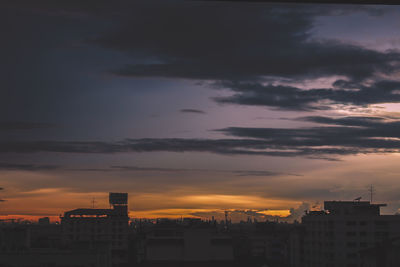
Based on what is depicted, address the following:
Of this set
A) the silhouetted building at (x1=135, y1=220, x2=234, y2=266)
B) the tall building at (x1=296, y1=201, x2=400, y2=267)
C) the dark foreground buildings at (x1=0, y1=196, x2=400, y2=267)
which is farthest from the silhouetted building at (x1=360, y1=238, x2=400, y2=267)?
the silhouetted building at (x1=135, y1=220, x2=234, y2=266)

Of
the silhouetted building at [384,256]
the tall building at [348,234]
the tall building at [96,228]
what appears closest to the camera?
the silhouetted building at [384,256]

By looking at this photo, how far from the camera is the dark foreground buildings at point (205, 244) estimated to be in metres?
20.3

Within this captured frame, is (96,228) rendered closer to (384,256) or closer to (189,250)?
(189,250)

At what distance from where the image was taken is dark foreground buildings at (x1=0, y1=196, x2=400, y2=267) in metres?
→ 20.3

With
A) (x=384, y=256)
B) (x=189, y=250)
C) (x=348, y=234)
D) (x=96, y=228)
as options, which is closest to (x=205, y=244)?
(x=189, y=250)

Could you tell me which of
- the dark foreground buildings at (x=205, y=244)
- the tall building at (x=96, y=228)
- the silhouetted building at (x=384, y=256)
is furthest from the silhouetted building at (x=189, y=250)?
the silhouetted building at (x=384, y=256)

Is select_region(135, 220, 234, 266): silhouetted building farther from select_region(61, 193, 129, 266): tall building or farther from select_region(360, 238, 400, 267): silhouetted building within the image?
select_region(360, 238, 400, 267): silhouetted building

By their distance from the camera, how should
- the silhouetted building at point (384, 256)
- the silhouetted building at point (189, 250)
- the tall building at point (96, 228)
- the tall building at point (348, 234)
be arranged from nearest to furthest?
1. the silhouetted building at point (384, 256)
2. the tall building at point (348, 234)
3. the tall building at point (96, 228)
4. the silhouetted building at point (189, 250)

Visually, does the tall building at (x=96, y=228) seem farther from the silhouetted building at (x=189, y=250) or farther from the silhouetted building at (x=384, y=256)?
the silhouetted building at (x=384, y=256)


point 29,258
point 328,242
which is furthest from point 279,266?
point 29,258

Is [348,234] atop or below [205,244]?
atop

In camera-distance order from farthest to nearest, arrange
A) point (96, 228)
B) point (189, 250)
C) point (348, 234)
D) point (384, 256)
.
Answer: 1. point (189, 250)
2. point (96, 228)
3. point (348, 234)
4. point (384, 256)

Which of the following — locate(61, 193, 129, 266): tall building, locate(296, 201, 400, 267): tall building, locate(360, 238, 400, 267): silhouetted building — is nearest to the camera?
locate(360, 238, 400, 267): silhouetted building

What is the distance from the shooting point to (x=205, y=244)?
39781mm
